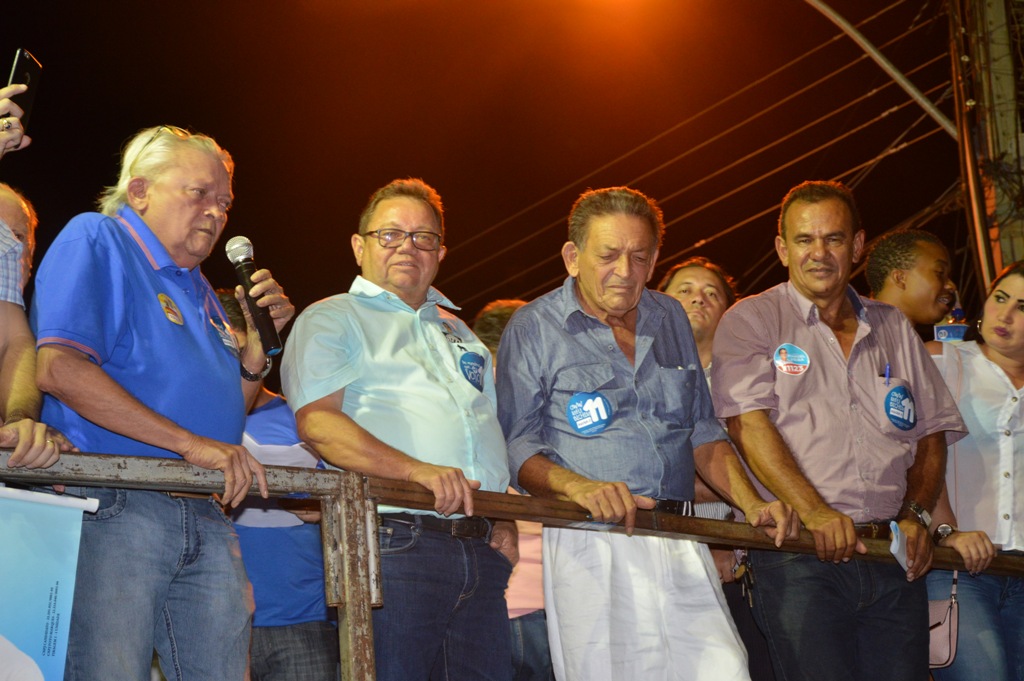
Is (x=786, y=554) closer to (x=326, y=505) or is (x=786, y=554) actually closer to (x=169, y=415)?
(x=326, y=505)

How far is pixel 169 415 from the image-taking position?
9.30ft

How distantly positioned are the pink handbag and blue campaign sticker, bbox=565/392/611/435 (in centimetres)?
137

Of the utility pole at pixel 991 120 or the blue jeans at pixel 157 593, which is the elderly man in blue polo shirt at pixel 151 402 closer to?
the blue jeans at pixel 157 593

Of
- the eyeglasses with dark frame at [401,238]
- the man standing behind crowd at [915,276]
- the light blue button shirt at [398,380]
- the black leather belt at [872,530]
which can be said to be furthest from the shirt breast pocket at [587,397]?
the man standing behind crowd at [915,276]

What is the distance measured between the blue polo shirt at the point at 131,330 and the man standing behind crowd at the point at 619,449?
981 mm

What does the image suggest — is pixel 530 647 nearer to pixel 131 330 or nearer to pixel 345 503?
pixel 345 503

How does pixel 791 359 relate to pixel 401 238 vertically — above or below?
below

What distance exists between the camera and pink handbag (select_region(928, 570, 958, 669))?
382 centimetres

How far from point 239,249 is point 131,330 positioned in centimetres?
56

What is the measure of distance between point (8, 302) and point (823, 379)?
2569 millimetres

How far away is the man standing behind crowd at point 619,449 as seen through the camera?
3.28 meters

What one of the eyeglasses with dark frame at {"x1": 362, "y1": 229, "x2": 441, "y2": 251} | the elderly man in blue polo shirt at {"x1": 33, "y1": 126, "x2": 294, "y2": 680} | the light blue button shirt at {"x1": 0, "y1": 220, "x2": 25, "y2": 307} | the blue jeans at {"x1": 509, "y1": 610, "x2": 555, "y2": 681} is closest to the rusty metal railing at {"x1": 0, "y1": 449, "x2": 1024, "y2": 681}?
the elderly man in blue polo shirt at {"x1": 33, "y1": 126, "x2": 294, "y2": 680}

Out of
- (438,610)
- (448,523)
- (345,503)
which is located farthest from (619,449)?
(345,503)

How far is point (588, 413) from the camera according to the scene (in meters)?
3.49
